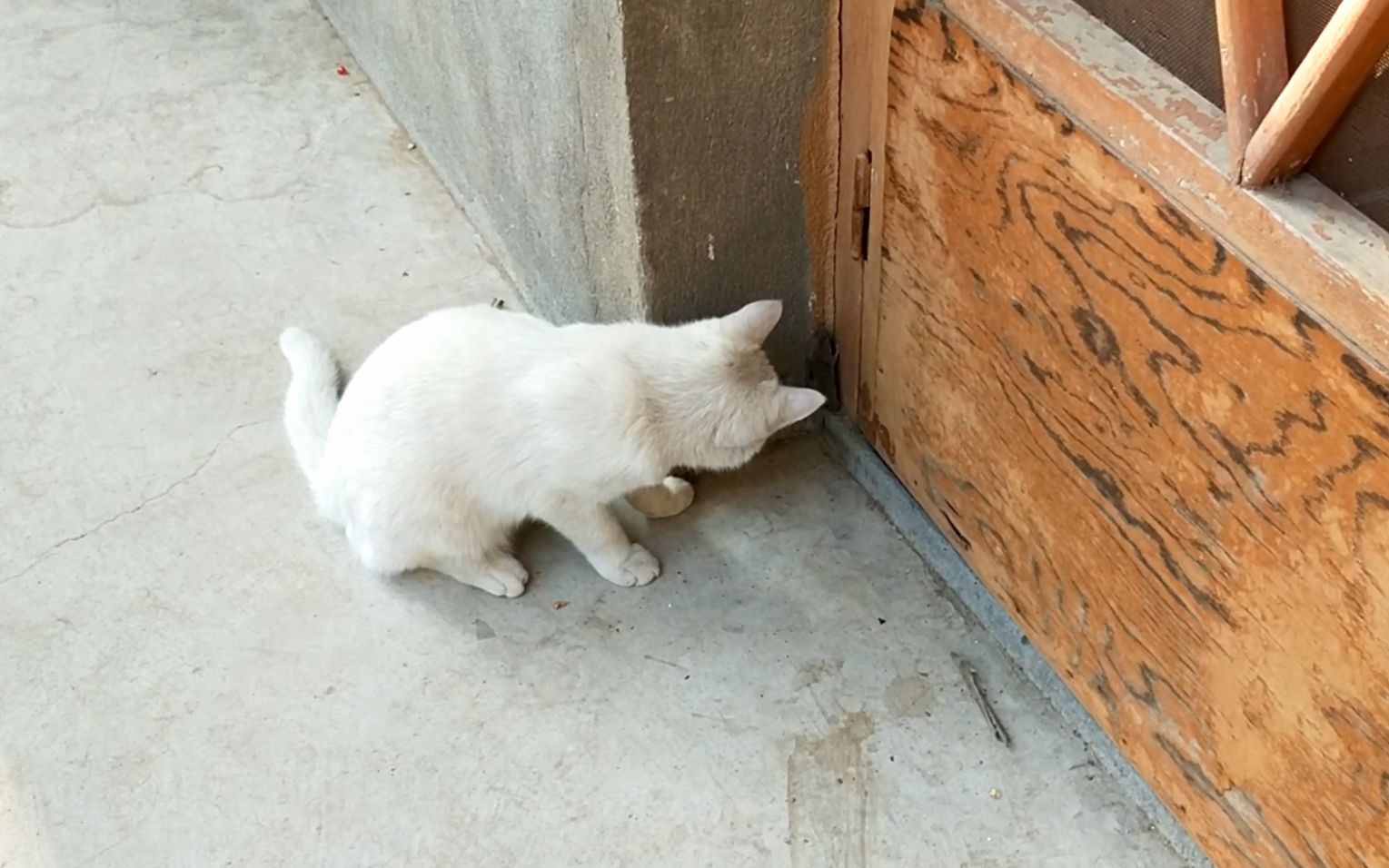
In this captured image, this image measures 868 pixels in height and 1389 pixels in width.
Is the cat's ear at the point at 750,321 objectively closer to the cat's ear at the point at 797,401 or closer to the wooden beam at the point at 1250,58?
the cat's ear at the point at 797,401

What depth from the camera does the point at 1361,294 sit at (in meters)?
0.97

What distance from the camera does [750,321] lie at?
167 cm

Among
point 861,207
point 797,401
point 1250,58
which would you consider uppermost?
point 1250,58

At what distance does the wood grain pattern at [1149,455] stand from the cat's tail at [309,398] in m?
0.93

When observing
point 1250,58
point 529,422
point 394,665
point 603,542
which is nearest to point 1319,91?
point 1250,58

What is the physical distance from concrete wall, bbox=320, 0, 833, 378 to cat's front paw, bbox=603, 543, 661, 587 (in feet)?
1.21

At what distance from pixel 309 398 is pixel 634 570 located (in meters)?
0.63

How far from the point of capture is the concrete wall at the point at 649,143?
157 centimetres

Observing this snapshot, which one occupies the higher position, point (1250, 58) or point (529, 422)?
point (1250, 58)

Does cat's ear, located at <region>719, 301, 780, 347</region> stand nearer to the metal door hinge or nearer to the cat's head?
the cat's head

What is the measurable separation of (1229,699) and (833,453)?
0.85m

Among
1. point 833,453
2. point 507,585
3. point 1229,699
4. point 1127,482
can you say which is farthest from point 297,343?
point 1229,699

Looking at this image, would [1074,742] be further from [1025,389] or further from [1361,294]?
[1361,294]

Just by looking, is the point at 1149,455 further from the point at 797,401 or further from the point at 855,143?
the point at 855,143
